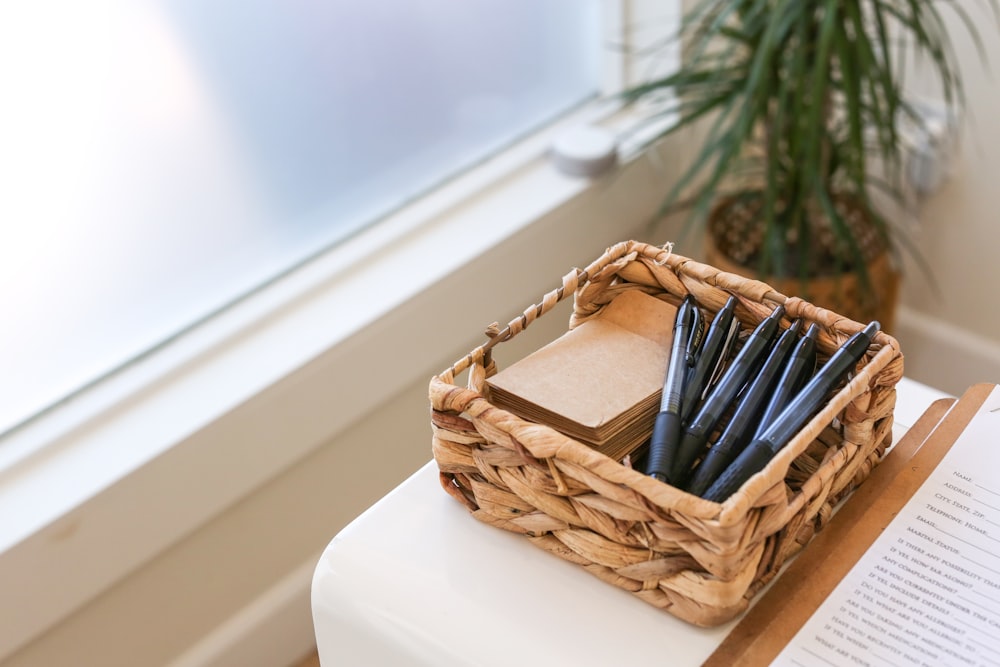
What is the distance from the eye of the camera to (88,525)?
1049 millimetres

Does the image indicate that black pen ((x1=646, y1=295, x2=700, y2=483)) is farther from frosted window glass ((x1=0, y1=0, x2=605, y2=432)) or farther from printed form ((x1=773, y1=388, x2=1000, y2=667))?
frosted window glass ((x1=0, y1=0, x2=605, y2=432))

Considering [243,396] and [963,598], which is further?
[243,396]

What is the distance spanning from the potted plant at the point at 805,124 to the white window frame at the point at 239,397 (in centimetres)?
16

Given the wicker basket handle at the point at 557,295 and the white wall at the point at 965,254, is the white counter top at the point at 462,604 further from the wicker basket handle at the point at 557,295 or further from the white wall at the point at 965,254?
the white wall at the point at 965,254

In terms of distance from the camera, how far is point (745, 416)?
0.61m

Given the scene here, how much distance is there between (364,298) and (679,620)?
2.56 ft

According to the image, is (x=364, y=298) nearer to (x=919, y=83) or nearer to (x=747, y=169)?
(x=747, y=169)

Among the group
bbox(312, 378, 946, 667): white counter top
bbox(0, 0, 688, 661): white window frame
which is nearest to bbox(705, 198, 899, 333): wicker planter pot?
bbox(0, 0, 688, 661): white window frame

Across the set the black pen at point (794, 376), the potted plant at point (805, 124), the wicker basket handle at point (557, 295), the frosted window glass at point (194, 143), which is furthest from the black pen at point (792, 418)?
the frosted window glass at point (194, 143)

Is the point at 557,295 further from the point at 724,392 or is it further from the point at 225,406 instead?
the point at 225,406

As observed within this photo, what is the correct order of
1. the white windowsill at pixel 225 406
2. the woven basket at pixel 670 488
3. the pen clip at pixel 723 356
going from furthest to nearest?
the white windowsill at pixel 225 406
the pen clip at pixel 723 356
the woven basket at pixel 670 488

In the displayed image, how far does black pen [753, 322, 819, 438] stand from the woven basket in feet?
0.07

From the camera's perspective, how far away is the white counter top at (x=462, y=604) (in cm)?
59

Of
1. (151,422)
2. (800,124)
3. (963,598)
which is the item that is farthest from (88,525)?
(800,124)
